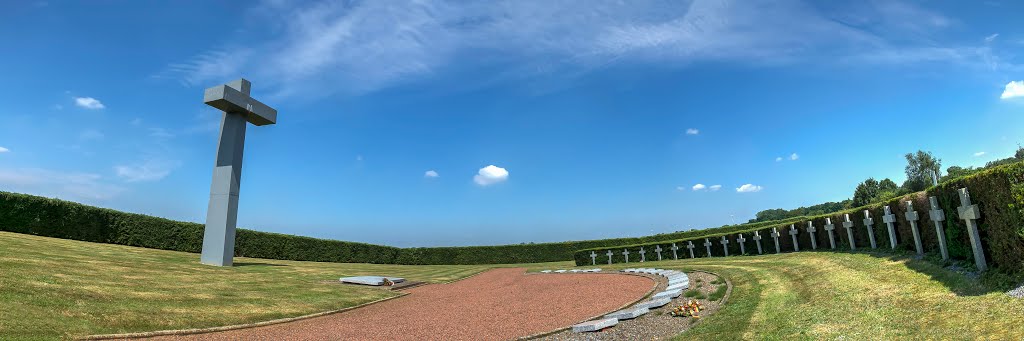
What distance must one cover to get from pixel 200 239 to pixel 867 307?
33.9 meters

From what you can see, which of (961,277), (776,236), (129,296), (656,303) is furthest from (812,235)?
(129,296)

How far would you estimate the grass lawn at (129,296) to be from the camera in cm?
852

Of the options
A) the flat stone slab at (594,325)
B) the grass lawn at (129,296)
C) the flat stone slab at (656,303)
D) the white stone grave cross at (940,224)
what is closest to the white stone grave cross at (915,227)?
the white stone grave cross at (940,224)

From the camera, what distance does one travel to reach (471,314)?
12.7 meters

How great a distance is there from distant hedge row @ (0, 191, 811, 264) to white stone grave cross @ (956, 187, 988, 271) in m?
31.2

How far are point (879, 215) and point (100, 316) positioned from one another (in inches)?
815

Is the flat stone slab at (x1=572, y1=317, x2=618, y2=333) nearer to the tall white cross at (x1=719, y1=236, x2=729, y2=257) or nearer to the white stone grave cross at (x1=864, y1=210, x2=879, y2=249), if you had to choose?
the white stone grave cross at (x1=864, y1=210, x2=879, y2=249)

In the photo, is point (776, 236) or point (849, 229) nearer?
point (849, 229)

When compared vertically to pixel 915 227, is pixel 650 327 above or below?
below

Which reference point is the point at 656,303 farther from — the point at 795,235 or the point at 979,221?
the point at 795,235

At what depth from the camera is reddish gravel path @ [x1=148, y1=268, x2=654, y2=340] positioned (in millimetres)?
10133

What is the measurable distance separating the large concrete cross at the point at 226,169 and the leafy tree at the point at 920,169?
94916 mm

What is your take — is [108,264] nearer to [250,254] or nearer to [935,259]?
[250,254]

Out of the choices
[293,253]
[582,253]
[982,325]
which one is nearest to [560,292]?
[982,325]
